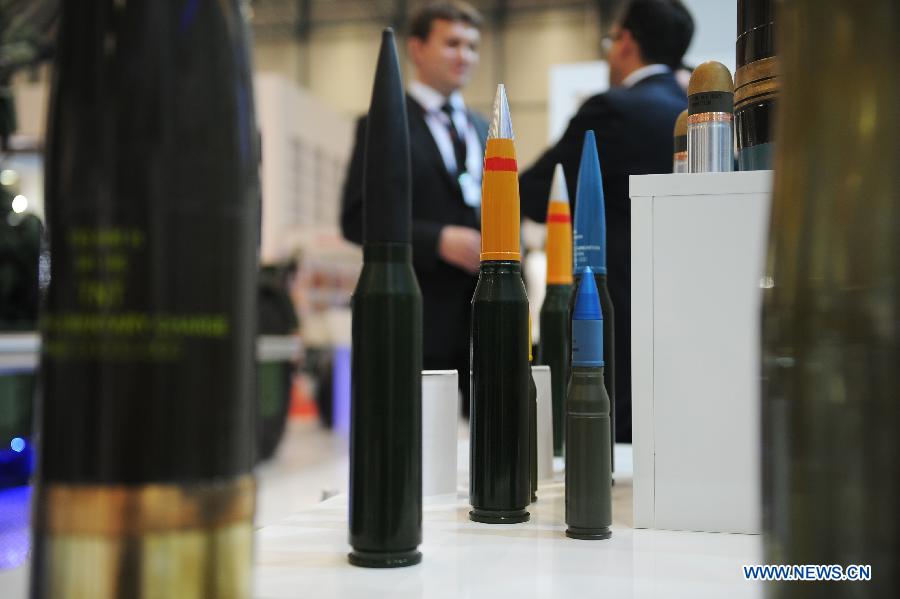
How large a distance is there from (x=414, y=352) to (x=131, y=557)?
0.55 ft

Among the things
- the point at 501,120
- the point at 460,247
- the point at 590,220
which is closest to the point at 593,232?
the point at 590,220

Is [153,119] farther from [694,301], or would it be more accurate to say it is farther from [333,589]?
[694,301]

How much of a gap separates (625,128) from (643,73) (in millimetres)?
335

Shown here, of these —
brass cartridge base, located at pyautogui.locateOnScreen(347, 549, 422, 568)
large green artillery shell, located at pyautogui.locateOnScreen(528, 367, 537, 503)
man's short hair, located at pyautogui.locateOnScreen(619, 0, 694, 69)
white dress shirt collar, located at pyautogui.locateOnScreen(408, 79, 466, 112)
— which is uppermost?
white dress shirt collar, located at pyautogui.locateOnScreen(408, 79, 466, 112)

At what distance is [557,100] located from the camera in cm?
325

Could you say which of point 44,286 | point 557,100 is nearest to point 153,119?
point 44,286

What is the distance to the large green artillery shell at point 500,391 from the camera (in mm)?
496

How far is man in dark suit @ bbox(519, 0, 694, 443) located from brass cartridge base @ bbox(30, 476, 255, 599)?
507mm

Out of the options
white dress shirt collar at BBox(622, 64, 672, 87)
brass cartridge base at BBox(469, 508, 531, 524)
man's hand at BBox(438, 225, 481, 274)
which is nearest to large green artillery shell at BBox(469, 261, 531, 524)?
brass cartridge base at BBox(469, 508, 531, 524)

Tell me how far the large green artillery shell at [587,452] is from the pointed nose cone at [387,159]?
146 millimetres

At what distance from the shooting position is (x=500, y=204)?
51cm

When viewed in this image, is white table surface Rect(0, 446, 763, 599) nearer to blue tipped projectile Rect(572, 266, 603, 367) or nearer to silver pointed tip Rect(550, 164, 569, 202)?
blue tipped projectile Rect(572, 266, 603, 367)

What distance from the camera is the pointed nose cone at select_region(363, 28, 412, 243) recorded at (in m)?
0.39

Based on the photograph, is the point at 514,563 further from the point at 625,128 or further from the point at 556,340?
the point at 625,128
